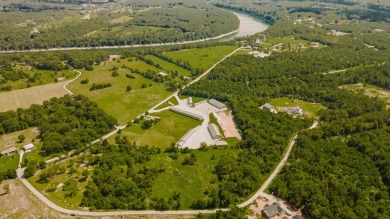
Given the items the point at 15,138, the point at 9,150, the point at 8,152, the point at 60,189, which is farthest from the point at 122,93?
the point at 60,189

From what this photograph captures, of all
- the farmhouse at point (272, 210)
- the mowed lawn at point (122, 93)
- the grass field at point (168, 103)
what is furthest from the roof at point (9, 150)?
the farmhouse at point (272, 210)

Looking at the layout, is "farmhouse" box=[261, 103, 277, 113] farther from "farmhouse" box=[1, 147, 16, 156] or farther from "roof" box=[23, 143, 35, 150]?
"farmhouse" box=[1, 147, 16, 156]

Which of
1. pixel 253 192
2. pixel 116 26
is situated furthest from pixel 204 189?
pixel 116 26

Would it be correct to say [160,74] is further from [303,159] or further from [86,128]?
[303,159]

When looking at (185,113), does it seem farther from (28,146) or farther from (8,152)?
(8,152)

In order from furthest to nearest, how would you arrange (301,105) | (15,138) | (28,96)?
1. (28,96)
2. (301,105)
3. (15,138)

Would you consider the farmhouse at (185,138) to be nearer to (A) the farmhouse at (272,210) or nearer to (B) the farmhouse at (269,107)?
(B) the farmhouse at (269,107)
